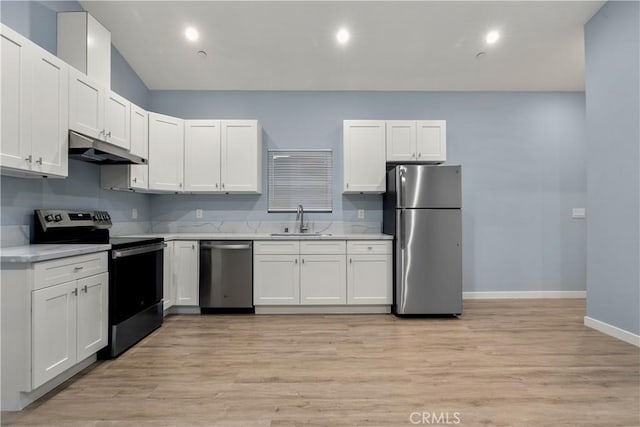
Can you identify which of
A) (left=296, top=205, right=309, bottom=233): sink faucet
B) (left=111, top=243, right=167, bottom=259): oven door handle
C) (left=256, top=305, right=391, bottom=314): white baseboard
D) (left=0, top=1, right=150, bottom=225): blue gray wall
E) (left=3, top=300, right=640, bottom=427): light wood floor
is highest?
(left=0, top=1, right=150, bottom=225): blue gray wall

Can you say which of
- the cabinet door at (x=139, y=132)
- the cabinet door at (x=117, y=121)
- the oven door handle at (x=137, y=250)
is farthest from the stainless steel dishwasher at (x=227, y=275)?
the cabinet door at (x=117, y=121)

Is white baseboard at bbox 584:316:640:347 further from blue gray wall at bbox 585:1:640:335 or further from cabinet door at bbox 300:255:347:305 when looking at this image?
cabinet door at bbox 300:255:347:305

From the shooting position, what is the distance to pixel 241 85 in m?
4.34

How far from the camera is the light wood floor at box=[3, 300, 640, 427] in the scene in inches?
72.1

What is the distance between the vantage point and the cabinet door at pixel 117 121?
3035mm

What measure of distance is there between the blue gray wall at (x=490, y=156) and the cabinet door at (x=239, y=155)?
15.5 inches

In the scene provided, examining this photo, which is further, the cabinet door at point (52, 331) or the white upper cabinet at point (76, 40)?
the white upper cabinet at point (76, 40)

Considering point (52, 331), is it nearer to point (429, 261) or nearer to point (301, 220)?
point (301, 220)

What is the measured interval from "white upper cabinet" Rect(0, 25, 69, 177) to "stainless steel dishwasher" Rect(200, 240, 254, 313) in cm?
168

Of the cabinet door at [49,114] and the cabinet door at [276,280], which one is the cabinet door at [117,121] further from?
the cabinet door at [276,280]

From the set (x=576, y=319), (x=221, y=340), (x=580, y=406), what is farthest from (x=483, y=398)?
(x=576, y=319)

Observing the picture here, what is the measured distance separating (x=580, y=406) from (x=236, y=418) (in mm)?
1971

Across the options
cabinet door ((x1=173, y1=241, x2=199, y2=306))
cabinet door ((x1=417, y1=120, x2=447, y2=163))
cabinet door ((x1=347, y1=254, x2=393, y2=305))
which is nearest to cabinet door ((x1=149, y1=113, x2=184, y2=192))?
cabinet door ((x1=173, y1=241, x2=199, y2=306))

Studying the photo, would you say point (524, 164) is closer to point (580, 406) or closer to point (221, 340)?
point (580, 406)
